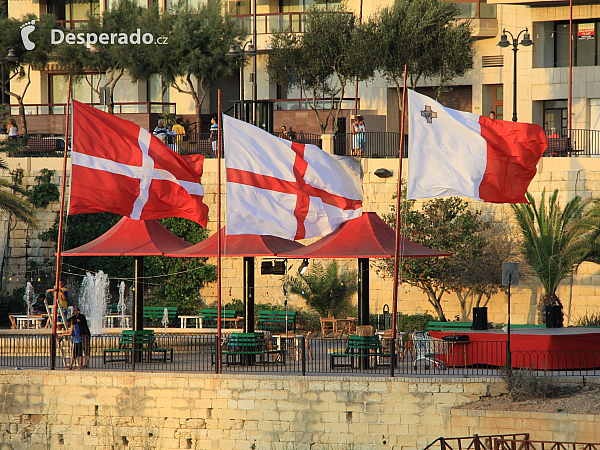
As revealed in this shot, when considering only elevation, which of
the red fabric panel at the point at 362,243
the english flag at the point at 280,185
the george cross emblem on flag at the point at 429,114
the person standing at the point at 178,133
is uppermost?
the person standing at the point at 178,133

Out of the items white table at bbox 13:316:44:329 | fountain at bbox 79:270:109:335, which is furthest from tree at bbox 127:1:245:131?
white table at bbox 13:316:44:329

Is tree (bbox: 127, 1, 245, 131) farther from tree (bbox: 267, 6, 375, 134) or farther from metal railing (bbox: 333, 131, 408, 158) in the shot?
metal railing (bbox: 333, 131, 408, 158)

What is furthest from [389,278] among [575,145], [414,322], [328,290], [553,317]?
[553,317]

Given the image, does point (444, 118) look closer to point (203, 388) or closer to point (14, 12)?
point (203, 388)

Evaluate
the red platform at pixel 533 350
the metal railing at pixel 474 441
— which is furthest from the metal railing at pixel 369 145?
the metal railing at pixel 474 441

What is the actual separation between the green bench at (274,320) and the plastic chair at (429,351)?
20.9 ft

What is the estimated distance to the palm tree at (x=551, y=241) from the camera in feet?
96.2

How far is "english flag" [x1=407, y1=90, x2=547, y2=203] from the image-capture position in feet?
65.0

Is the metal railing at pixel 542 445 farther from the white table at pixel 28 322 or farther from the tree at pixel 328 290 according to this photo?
the white table at pixel 28 322

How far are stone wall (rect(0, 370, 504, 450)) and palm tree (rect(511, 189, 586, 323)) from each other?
35.3 ft

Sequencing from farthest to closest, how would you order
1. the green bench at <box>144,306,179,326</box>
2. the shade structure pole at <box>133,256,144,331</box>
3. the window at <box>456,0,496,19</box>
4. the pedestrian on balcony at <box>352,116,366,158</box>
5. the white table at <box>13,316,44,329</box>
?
the window at <box>456,0,496,19</box>
the pedestrian on balcony at <box>352,116,366,158</box>
the green bench at <box>144,306,179,326</box>
the white table at <box>13,316,44,329</box>
the shade structure pole at <box>133,256,144,331</box>

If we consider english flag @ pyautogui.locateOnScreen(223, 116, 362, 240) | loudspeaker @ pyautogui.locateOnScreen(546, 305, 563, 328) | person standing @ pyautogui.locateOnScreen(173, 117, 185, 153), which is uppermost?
person standing @ pyautogui.locateOnScreen(173, 117, 185, 153)

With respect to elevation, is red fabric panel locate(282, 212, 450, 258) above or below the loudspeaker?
above

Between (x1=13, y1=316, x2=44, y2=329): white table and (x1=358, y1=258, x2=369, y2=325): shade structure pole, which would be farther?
(x1=13, y1=316, x2=44, y2=329): white table
